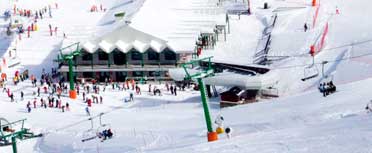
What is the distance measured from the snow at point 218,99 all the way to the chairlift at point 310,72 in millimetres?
530

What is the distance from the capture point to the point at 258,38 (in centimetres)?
6700

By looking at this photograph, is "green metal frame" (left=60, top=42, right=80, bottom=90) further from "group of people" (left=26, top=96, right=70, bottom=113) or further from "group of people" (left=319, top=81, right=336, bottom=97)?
→ "group of people" (left=319, top=81, right=336, bottom=97)

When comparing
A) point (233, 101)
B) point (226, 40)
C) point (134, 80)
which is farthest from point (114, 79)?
point (233, 101)

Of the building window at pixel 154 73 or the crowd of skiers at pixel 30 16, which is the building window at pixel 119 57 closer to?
the building window at pixel 154 73

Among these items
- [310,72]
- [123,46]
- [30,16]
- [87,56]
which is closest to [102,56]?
[87,56]

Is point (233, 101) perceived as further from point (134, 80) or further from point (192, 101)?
point (134, 80)

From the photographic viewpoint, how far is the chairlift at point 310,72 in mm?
49975

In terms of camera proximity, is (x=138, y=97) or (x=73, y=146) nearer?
(x=73, y=146)

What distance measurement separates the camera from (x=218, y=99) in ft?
164

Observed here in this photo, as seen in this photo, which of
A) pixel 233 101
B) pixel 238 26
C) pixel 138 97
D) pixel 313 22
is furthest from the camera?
pixel 238 26

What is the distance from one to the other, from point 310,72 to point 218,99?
21.0 feet

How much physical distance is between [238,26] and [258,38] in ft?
14.0

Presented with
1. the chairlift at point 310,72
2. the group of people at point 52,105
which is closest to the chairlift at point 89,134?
the group of people at point 52,105

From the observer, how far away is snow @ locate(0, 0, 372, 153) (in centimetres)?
2931
